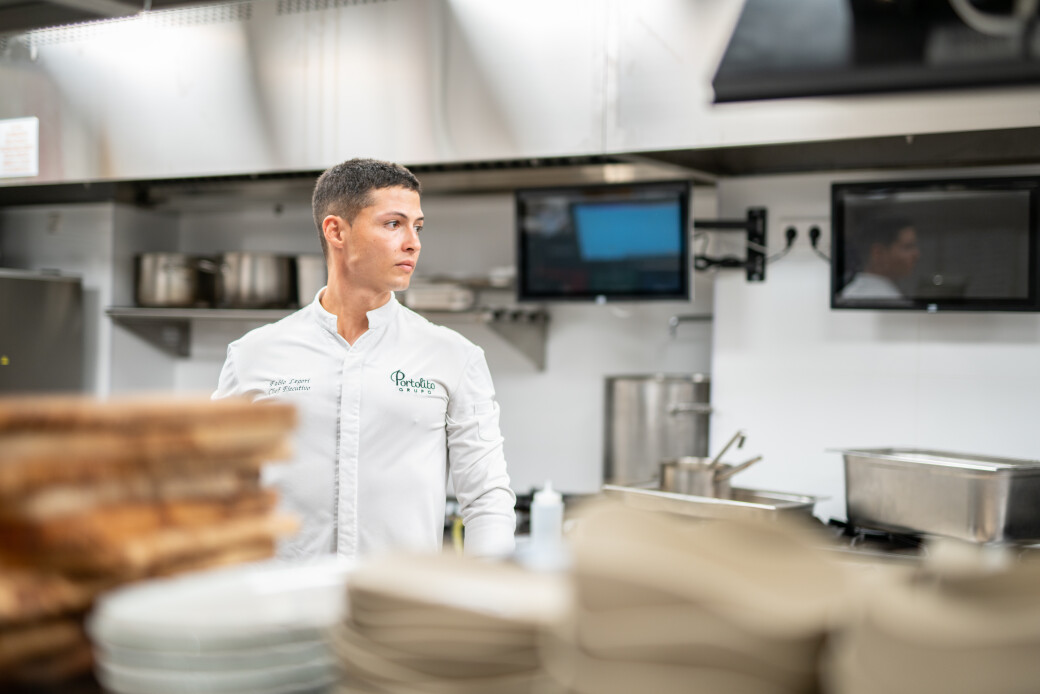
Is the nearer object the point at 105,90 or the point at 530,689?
the point at 530,689

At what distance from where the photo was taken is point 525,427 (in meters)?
3.96

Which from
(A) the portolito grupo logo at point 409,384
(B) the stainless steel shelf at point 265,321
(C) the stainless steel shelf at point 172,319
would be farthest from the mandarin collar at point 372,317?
(C) the stainless steel shelf at point 172,319

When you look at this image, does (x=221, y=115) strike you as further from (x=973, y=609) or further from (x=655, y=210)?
→ (x=973, y=609)

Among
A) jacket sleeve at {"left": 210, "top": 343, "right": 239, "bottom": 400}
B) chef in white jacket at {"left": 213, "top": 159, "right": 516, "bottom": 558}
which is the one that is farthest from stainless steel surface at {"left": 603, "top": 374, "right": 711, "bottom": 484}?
jacket sleeve at {"left": 210, "top": 343, "right": 239, "bottom": 400}

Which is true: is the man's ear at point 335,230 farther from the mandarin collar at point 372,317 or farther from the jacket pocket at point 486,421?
the jacket pocket at point 486,421

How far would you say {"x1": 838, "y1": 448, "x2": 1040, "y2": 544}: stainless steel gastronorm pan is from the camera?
262 cm

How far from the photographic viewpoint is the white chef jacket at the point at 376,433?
2.05 meters

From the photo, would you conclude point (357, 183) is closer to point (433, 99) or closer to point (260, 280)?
point (433, 99)

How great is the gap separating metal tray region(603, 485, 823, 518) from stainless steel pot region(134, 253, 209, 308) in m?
2.05

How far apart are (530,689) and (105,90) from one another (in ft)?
12.7

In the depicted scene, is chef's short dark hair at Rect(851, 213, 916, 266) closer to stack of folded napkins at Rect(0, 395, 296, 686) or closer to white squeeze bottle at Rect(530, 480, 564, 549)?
white squeeze bottle at Rect(530, 480, 564, 549)

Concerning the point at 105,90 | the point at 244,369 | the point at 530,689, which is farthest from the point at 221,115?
the point at 530,689

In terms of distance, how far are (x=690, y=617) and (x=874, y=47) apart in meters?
1.81

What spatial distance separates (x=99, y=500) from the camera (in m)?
0.82
